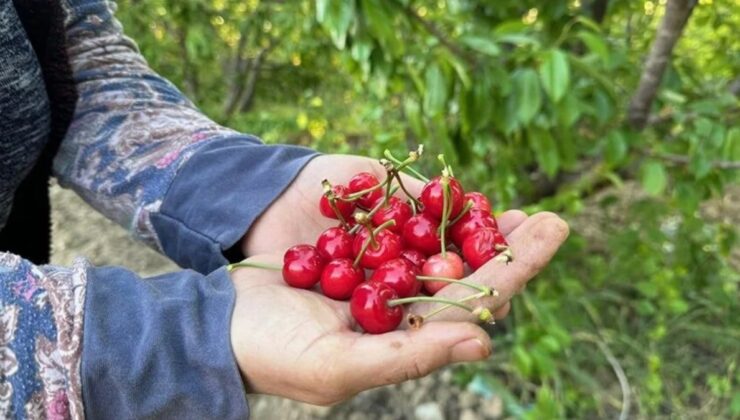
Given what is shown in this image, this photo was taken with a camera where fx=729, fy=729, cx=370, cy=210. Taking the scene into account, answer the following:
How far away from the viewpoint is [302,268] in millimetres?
916

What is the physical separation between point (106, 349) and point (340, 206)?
0.42 m

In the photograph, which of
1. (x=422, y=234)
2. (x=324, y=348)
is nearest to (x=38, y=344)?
(x=324, y=348)

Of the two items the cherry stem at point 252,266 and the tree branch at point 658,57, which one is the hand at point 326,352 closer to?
the cherry stem at point 252,266

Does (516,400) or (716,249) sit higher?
(716,249)

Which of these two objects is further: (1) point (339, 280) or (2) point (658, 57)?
(2) point (658, 57)

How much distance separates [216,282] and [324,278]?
14 centimetres

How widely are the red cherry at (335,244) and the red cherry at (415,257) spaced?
8 cm

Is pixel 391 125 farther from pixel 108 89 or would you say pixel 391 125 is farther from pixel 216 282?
pixel 216 282

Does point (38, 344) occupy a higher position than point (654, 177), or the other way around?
point (38, 344)

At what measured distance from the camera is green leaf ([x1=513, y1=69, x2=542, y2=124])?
1.55 meters

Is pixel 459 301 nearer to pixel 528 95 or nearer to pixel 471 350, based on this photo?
pixel 471 350

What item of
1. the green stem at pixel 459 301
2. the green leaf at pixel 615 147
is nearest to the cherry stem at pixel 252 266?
the green stem at pixel 459 301

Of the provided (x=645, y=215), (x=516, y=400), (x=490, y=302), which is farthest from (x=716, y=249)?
(x=490, y=302)

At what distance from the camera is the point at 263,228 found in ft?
3.54
